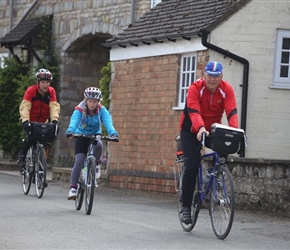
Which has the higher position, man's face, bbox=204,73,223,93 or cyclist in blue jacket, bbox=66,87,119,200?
man's face, bbox=204,73,223,93

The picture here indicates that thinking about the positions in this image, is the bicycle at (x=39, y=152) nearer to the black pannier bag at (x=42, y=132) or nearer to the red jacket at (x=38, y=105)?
the black pannier bag at (x=42, y=132)

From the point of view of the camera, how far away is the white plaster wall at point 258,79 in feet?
63.7

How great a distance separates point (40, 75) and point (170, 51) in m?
4.03

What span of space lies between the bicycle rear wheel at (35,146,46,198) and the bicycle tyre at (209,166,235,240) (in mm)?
5180

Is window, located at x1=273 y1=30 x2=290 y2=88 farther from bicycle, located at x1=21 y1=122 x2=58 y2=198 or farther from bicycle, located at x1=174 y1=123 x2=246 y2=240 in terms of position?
bicycle, located at x1=174 y1=123 x2=246 y2=240

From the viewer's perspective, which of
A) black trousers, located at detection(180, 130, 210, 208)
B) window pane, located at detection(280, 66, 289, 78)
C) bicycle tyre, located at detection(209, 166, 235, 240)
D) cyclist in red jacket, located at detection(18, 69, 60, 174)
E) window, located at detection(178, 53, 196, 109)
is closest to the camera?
bicycle tyre, located at detection(209, 166, 235, 240)

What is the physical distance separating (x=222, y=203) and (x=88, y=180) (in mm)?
2981

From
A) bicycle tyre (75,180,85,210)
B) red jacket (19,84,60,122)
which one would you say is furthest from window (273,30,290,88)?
bicycle tyre (75,180,85,210)

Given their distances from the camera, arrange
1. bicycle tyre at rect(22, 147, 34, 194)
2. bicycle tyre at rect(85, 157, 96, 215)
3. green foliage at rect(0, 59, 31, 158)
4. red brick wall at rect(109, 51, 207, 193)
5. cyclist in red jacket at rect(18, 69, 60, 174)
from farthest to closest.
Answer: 1. green foliage at rect(0, 59, 31, 158)
2. red brick wall at rect(109, 51, 207, 193)
3. bicycle tyre at rect(22, 147, 34, 194)
4. cyclist in red jacket at rect(18, 69, 60, 174)
5. bicycle tyre at rect(85, 157, 96, 215)

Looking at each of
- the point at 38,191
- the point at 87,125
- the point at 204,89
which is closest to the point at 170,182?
→ the point at 38,191

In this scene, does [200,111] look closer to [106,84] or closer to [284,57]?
[284,57]

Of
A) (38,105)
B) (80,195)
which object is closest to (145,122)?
(38,105)

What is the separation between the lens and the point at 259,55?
770 inches

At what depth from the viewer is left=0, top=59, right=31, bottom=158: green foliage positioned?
28.2 metres
